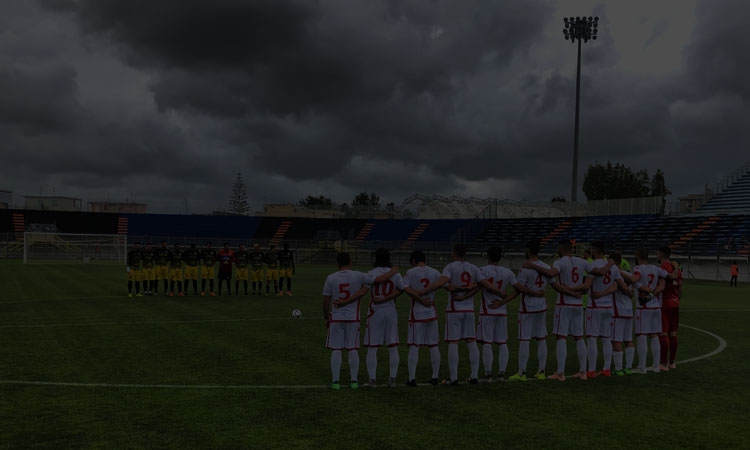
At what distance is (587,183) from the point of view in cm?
10012

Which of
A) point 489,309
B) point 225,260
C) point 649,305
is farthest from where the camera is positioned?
point 225,260

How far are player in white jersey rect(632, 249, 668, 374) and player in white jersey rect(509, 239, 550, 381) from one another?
2082 mm

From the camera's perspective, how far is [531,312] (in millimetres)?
11086

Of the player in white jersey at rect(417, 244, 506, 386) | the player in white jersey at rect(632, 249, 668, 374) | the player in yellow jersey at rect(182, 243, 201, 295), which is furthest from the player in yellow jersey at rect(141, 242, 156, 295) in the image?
the player in white jersey at rect(632, 249, 668, 374)

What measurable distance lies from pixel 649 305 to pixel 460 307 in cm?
404

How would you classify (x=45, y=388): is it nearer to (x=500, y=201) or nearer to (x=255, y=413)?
(x=255, y=413)

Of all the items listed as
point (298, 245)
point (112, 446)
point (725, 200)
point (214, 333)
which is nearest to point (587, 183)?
point (725, 200)

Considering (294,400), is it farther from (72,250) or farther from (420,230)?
(420,230)

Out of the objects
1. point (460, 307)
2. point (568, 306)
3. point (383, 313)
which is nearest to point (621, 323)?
point (568, 306)

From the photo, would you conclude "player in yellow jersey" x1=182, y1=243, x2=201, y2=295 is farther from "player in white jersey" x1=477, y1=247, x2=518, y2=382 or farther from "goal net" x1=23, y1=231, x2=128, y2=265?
"goal net" x1=23, y1=231, x2=128, y2=265

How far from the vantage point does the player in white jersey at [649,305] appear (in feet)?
38.8

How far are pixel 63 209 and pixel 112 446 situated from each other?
8050 centimetres

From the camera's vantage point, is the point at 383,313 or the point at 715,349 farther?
the point at 715,349

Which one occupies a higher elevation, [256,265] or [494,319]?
[494,319]
